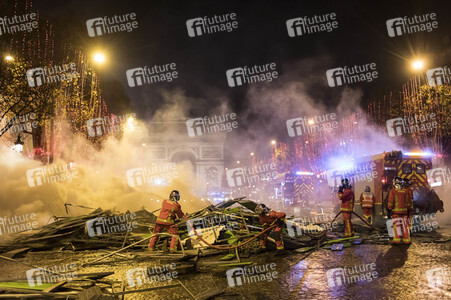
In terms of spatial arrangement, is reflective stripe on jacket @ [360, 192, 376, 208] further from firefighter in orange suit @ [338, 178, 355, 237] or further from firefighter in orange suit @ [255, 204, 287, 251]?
firefighter in orange suit @ [255, 204, 287, 251]

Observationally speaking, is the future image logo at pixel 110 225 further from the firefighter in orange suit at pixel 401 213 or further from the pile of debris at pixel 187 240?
the firefighter in orange suit at pixel 401 213

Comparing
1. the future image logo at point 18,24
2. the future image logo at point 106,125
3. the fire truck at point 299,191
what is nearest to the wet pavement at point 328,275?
the future image logo at point 18,24

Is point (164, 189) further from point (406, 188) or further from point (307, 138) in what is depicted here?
point (307, 138)

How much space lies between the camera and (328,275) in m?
5.52

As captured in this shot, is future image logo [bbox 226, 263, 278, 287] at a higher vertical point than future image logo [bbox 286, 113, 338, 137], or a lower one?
lower

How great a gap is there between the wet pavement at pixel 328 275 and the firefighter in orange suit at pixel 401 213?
343 mm

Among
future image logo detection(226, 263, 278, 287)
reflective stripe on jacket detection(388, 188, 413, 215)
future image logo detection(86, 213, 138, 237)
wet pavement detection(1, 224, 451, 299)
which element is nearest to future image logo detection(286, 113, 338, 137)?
reflective stripe on jacket detection(388, 188, 413, 215)

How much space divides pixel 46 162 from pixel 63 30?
7.72 metres

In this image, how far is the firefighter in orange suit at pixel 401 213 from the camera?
26.4 ft

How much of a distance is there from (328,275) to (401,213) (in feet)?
12.8

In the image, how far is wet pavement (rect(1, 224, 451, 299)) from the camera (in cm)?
463

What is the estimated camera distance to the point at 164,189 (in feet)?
81.7

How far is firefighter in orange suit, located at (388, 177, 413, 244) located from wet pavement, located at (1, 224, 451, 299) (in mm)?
343

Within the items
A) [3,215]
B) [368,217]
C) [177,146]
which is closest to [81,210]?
[3,215]
